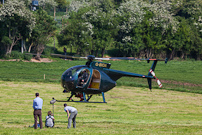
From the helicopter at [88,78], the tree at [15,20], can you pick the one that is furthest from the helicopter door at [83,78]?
the tree at [15,20]

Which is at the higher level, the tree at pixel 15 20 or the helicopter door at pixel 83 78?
the tree at pixel 15 20

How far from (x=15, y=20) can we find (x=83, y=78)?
157 ft

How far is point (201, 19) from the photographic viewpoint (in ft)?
307

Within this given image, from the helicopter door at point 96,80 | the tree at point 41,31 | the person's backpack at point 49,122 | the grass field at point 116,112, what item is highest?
the tree at point 41,31

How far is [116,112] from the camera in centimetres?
3067

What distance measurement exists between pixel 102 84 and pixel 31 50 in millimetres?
51793

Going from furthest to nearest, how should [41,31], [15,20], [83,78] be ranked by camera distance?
[41,31] < [15,20] < [83,78]

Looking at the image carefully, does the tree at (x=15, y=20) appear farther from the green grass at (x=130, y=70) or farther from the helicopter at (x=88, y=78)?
the helicopter at (x=88, y=78)

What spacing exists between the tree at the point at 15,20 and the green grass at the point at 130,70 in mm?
7029

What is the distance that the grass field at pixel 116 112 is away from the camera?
72.4ft

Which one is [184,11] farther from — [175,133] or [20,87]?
[175,133]

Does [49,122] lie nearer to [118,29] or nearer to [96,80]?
[96,80]

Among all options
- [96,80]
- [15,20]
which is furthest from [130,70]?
[96,80]

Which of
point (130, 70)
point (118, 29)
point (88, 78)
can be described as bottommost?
point (130, 70)
